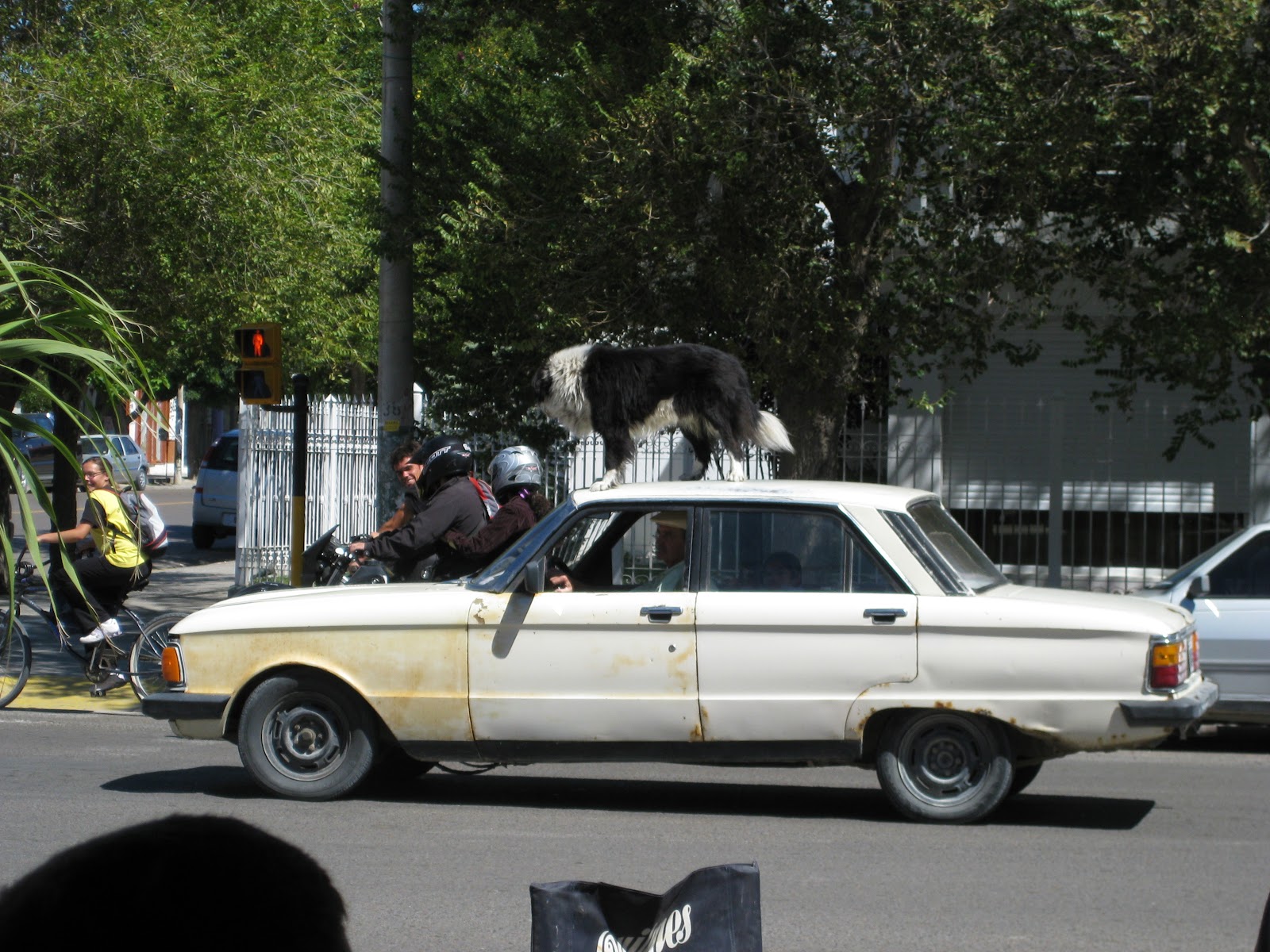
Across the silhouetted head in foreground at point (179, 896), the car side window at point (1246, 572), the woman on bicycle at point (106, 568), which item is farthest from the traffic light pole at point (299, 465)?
the silhouetted head in foreground at point (179, 896)

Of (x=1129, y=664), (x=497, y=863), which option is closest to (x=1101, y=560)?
(x=1129, y=664)

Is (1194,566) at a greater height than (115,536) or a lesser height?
lesser

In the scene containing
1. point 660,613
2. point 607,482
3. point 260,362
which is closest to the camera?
point 660,613

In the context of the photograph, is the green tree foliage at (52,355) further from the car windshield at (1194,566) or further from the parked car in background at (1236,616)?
the car windshield at (1194,566)

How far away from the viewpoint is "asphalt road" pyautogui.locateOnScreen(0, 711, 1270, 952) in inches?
221

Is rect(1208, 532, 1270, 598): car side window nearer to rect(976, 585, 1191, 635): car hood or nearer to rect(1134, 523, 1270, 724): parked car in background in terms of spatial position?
rect(1134, 523, 1270, 724): parked car in background

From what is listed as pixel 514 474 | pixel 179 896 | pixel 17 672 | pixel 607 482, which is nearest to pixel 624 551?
pixel 607 482

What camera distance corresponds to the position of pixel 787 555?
287 inches

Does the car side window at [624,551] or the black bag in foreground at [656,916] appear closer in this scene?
the black bag in foreground at [656,916]

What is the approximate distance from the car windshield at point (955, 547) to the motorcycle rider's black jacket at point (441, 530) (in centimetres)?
310

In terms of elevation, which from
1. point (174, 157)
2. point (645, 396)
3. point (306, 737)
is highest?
point (174, 157)

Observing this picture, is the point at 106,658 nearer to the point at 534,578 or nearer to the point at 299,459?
the point at 299,459

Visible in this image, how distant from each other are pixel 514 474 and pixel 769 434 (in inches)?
75.2

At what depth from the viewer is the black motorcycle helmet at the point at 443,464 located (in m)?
9.65
